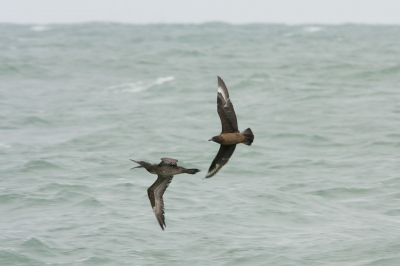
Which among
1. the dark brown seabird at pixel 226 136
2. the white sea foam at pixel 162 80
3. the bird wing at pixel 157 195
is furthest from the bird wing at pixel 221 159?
the white sea foam at pixel 162 80

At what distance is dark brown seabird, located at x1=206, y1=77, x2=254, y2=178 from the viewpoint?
8422 mm

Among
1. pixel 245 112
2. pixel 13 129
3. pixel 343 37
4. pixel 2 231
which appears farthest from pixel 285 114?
pixel 343 37

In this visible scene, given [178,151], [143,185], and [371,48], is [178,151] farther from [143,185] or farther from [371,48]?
[371,48]

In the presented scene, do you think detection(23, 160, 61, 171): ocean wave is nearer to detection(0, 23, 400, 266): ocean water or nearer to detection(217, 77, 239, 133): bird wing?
detection(0, 23, 400, 266): ocean water

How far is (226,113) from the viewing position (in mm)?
8992

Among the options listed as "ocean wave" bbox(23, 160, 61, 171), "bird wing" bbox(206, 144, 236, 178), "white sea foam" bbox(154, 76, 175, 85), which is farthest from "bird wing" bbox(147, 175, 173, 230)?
"white sea foam" bbox(154, 76, 175, 85)

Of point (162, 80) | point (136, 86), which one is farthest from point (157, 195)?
point (162, 80)

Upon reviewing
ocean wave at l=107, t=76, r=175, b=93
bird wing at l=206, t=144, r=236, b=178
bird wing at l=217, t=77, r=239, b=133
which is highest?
bird wing at l=217, t=77, r=239, b=133

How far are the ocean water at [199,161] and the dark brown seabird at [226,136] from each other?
192 centimetres

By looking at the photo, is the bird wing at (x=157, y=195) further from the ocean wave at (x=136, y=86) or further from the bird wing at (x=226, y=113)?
the ocean wave at (x=136, y=86)

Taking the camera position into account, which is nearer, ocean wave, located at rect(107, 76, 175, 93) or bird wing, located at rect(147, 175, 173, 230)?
bird wing, located at rect(147, 175, 173, 230)

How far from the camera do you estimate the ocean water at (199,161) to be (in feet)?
34.3

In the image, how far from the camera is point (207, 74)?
30125mm

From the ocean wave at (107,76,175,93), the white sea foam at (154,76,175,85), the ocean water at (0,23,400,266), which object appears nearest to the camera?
the ocean water at (0,23,400,266)
